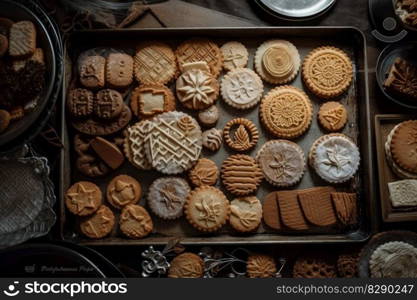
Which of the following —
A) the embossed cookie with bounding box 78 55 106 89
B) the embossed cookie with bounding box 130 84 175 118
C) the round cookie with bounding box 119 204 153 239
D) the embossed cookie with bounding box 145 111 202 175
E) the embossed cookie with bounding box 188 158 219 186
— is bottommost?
the round cookie with bounding box 119 204 153 239

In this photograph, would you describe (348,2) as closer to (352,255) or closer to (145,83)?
(145,83)

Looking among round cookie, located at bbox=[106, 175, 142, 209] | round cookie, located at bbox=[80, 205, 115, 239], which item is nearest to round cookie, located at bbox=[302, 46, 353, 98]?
round cookie, located at bbox=[106, 175, 142, 209]

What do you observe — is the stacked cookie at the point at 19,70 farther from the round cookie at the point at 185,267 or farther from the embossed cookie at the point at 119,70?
the round cookie at the point at 185,267

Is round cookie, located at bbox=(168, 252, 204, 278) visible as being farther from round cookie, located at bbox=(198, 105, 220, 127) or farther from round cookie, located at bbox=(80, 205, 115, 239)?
round cookie, located at bbox=(198, 105, 220, 127)

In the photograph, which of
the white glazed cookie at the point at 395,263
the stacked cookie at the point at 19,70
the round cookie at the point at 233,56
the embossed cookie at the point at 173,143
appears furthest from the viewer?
the round cookie at the point at 233,56

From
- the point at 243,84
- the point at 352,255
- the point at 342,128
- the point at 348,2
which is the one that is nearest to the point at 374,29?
Answer: the point at 348,2

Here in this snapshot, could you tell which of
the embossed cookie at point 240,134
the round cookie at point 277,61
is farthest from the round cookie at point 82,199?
the round cookie at point 277,61
